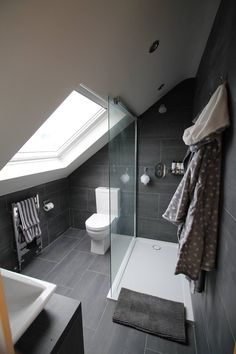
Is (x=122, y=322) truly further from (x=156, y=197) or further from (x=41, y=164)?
(x=41, y=164)

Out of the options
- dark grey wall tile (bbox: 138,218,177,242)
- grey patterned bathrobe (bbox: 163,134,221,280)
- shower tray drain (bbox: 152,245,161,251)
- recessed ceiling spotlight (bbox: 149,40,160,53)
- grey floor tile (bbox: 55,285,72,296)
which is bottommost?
grey floor tile (bbox: 55,285,72,296)

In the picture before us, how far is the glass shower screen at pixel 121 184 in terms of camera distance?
189 centimetres

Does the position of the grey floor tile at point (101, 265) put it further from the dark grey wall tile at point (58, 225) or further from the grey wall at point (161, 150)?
the dark grey wall tile at point (58, 225)

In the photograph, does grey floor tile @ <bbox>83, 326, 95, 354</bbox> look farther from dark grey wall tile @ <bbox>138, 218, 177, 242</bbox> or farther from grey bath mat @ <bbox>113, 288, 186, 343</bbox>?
dark grey wall tile @ <bbox>138, 218, 177, 242</bbox>

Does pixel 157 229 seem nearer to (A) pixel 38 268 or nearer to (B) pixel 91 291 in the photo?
(B) pixel 91 291

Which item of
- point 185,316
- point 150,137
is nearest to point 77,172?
point 150,137

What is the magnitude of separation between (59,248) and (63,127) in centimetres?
181

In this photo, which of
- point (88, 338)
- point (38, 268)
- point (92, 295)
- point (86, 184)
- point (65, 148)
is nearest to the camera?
point (88, 338)

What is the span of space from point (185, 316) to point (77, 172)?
2.43 m

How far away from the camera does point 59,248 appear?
2684 millimetres

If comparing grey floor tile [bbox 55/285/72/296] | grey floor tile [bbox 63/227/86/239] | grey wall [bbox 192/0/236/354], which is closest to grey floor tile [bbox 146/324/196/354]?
grey wall [bbox 192/0/236/354]

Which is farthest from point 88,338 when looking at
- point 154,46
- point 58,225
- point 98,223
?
point 154,46

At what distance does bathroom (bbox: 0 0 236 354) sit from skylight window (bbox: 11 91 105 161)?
1.02 feet

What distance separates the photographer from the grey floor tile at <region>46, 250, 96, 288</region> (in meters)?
2.05
